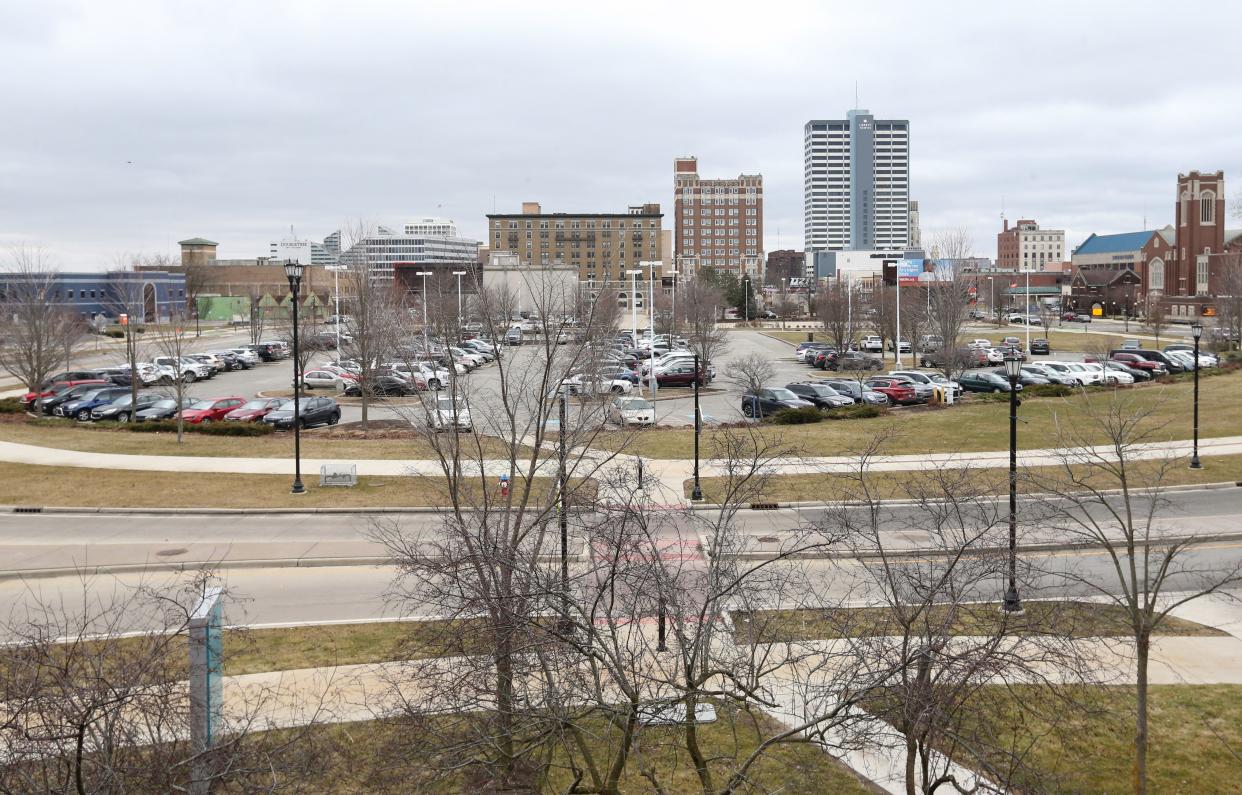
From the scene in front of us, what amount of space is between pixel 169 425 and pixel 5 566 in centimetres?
1834

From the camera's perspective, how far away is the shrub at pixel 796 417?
126 feet

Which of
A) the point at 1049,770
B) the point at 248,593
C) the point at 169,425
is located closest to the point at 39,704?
the point at 1049,770

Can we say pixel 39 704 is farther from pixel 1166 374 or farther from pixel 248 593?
pixel 1166 374

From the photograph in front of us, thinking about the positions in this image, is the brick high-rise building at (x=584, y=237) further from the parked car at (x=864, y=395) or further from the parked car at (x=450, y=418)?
the parked car at (x=450, y=418)

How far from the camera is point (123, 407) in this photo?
1666 inches

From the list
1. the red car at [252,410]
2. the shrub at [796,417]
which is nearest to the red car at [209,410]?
the red car at [252,410]

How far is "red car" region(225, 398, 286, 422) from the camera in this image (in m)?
40.5

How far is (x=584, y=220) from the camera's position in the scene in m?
188

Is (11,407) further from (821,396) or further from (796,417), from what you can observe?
(821,396)

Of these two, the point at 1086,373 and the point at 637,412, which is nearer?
the point at 637,412

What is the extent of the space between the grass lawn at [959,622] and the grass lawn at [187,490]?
38.6 ft

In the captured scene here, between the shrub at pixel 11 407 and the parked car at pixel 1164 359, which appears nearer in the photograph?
the shrub at pixel 11 407

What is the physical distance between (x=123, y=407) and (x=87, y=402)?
275 centimetres

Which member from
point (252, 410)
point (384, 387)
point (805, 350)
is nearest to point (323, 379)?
point (252, 410)
